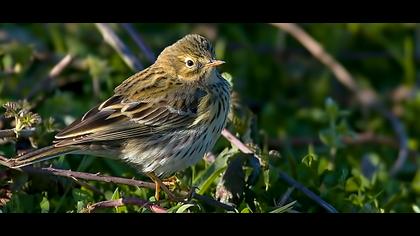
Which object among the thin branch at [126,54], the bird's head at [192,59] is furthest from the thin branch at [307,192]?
the thin branch at [126,54]

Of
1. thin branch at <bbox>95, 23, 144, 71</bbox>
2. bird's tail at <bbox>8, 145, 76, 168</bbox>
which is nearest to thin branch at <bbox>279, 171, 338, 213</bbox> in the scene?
bird's tail at <bbox>8, 145, 76, 168</bbox>

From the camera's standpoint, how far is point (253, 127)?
21.1ft

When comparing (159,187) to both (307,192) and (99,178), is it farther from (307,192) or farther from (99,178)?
(307,192)

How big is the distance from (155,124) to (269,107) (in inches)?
135

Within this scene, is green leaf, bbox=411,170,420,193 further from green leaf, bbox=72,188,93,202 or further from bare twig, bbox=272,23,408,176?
green leaf, bbox=72,188,93,202

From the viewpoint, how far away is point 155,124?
5965 mm

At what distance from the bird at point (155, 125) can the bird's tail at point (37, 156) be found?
0.01 metres

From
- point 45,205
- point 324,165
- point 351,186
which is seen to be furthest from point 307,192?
point 45,205

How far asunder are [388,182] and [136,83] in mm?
2421

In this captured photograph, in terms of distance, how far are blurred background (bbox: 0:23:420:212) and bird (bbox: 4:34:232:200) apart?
0.19 meters

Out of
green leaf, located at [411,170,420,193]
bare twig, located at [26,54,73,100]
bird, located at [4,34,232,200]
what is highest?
bare twig, located at [26,54,73,100]

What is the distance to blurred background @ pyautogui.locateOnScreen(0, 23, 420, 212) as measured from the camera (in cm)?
588

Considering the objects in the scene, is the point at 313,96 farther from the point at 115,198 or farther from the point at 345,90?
the point at 115,198

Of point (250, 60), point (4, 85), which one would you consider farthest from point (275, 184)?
point (250, 60)
